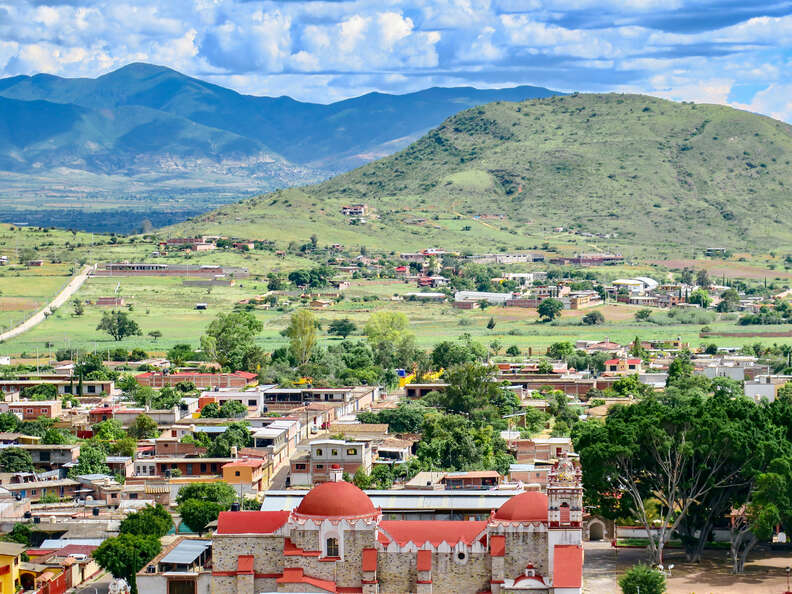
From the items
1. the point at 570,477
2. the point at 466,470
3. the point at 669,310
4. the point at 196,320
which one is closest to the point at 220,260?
the point at 196,320

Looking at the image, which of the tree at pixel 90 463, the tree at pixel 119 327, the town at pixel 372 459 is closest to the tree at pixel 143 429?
the town at pixel 372 459

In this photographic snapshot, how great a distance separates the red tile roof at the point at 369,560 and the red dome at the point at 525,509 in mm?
3271

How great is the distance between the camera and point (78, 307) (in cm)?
13662

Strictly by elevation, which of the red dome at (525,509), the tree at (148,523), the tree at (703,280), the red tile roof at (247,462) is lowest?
the tree at (148,523)

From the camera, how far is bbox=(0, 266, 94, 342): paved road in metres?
126

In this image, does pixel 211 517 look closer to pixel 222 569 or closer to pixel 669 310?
pixel 222 569

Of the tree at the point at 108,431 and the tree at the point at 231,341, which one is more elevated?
the tree at the point at 231,341

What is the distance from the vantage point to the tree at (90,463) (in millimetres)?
62344

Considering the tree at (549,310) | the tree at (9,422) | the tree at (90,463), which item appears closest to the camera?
the tree at (90,463)

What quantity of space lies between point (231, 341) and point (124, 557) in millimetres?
59552

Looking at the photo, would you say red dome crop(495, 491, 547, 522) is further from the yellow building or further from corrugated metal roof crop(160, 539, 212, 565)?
the yellow building

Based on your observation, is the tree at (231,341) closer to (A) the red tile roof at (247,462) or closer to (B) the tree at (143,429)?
(B) the tree at (143,429)

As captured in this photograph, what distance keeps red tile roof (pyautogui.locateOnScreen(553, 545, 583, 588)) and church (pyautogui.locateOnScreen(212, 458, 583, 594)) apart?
0.02 metres

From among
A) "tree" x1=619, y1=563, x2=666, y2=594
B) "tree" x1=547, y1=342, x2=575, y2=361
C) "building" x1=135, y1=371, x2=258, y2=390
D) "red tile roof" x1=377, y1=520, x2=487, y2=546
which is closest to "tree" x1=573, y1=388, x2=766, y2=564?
"tree" x1=619, y1=563, x2=666, y2=594
